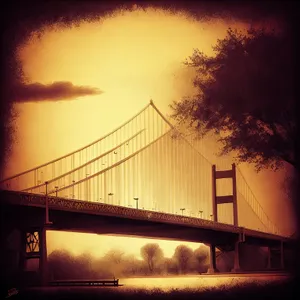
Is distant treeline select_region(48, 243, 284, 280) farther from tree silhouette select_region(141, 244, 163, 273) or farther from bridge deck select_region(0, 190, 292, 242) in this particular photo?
bridge deck select_region(0, 190, 292, 242)

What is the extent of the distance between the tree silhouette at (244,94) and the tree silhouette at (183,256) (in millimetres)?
1316

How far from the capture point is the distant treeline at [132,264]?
43.8ft

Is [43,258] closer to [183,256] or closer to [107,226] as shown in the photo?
[107,226]

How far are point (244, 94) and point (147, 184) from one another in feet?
5.46

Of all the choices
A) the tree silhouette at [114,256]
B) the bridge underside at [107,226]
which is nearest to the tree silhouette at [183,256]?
the bridge underside at [107,226]

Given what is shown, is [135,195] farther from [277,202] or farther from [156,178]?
[277,202]

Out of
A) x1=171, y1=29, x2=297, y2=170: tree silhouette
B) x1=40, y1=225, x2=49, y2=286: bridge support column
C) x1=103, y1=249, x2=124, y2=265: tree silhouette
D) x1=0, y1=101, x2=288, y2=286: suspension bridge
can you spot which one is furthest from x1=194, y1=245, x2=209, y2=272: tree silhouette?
x1=40, y1=225, x2=49, y2=286: bridge support column

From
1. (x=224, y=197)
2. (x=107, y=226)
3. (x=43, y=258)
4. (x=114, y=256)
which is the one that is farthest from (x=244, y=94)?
(x=43, y=258)

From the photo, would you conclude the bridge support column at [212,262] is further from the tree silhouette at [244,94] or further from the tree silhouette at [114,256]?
the tree silhouette at [244,94]

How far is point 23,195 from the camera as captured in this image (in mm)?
13734

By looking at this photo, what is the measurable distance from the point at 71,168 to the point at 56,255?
3.61ft

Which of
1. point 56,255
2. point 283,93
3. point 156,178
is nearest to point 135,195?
point 156,178

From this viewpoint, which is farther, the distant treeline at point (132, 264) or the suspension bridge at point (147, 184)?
the suspension bridge at point (147, 184)

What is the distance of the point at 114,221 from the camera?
13.8 meters
